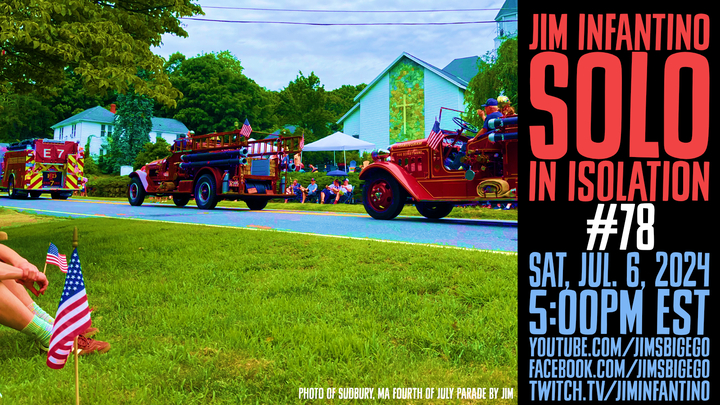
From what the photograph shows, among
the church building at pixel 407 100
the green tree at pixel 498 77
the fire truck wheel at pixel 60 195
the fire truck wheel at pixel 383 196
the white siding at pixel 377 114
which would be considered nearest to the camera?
the fire truck wheel at pixel 383 196

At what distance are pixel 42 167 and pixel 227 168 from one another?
46.9 feet

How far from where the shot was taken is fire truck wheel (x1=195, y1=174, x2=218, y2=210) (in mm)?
16188

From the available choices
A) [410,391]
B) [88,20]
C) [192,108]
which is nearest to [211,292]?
[410,391]

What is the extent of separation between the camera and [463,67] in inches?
1519

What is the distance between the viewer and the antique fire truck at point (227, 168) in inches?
619

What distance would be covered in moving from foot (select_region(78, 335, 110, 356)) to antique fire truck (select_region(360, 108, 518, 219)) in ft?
25.4

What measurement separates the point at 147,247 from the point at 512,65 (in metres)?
18.6

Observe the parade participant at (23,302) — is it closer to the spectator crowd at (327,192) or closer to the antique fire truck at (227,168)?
the antique fire truck at (227,168)

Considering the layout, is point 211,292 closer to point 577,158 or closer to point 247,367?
point 247,367

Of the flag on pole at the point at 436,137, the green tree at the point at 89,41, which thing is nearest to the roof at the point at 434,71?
the flag on pole at the point at 436,137

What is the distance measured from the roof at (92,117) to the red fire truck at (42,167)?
2959 centimetres

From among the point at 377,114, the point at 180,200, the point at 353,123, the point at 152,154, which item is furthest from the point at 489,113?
the point at 152,154

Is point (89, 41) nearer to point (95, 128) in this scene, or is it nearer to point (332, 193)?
point (332, 193)

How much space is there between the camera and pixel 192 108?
55875mm
